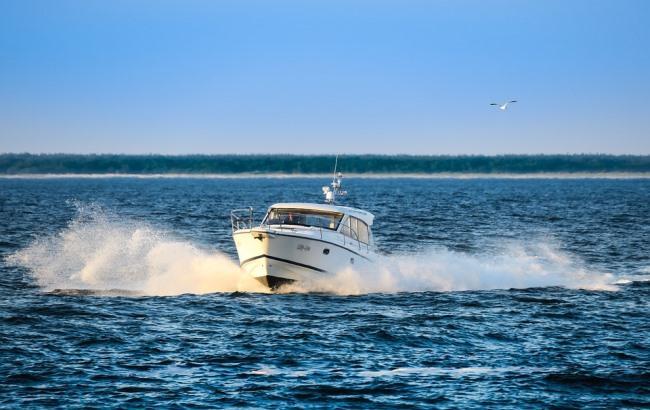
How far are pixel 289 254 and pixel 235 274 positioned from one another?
131 inches

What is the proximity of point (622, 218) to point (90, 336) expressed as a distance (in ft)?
199

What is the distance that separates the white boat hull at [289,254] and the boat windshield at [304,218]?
954mm

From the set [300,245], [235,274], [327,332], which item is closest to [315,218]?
[300,245]

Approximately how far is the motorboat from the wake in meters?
0.42

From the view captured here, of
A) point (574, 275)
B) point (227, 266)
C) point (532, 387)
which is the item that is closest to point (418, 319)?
point (532, 387)

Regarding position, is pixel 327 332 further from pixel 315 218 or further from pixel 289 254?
pixel 315 218

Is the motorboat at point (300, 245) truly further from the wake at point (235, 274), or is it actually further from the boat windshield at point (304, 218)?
the wake at point (235, 274)

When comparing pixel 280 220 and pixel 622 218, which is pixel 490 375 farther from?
pixel 622 218

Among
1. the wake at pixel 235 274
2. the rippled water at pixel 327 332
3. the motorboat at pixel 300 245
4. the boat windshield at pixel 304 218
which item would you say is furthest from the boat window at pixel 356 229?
the rippled water at pixel 327 332

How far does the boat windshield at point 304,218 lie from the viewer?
31453mm

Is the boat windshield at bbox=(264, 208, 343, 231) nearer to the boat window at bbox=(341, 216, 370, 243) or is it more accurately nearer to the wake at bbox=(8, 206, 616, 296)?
the boat window at bbox=(341, 216, 370, 243)

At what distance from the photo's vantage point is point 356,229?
32.3 meters

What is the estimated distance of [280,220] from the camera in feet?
104

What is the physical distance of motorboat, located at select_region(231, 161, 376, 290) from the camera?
29.5 m
